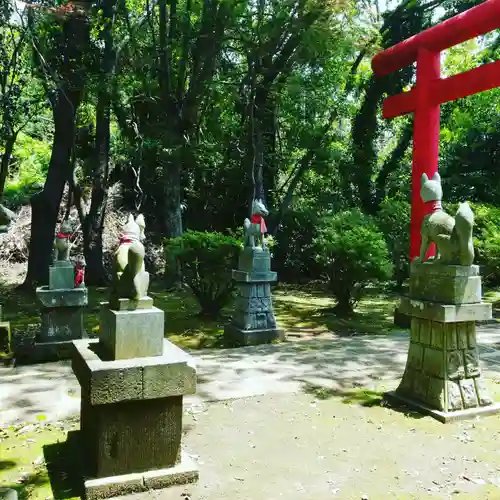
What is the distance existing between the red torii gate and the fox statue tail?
186 inches

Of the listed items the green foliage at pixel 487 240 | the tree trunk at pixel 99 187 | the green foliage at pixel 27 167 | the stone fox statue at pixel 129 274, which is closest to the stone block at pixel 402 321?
the green foliage at pixel 487 240

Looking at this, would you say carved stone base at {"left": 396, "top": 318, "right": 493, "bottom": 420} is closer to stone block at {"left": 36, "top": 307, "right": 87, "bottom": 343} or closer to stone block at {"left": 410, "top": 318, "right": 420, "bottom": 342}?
stone block at {"left": 410, "top": 318, "right": 420, "bottom": 342}

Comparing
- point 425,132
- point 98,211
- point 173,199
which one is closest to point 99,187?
point 98,211

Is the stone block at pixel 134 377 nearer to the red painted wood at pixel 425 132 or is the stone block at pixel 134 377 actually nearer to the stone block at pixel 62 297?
the stone block at pixel 62 297

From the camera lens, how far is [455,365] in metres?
4.99

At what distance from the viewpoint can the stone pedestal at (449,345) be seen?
4.90m

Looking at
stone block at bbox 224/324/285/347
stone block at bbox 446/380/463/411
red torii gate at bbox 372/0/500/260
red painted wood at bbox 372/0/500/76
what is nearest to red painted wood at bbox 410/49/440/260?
red torii gate at bbox 372/0/500/260

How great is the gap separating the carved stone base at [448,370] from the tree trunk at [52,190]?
10.3m

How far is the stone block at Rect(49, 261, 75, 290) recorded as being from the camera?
7.71 m

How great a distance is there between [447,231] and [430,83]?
567cm

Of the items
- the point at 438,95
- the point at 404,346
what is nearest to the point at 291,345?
the point at 404,346

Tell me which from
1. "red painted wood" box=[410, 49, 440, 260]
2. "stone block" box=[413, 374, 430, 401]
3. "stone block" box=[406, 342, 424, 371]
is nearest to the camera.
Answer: "stone block" box=[413, 374, 430, 401]

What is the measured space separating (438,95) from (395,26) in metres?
7.82

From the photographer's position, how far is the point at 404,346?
7.94m
